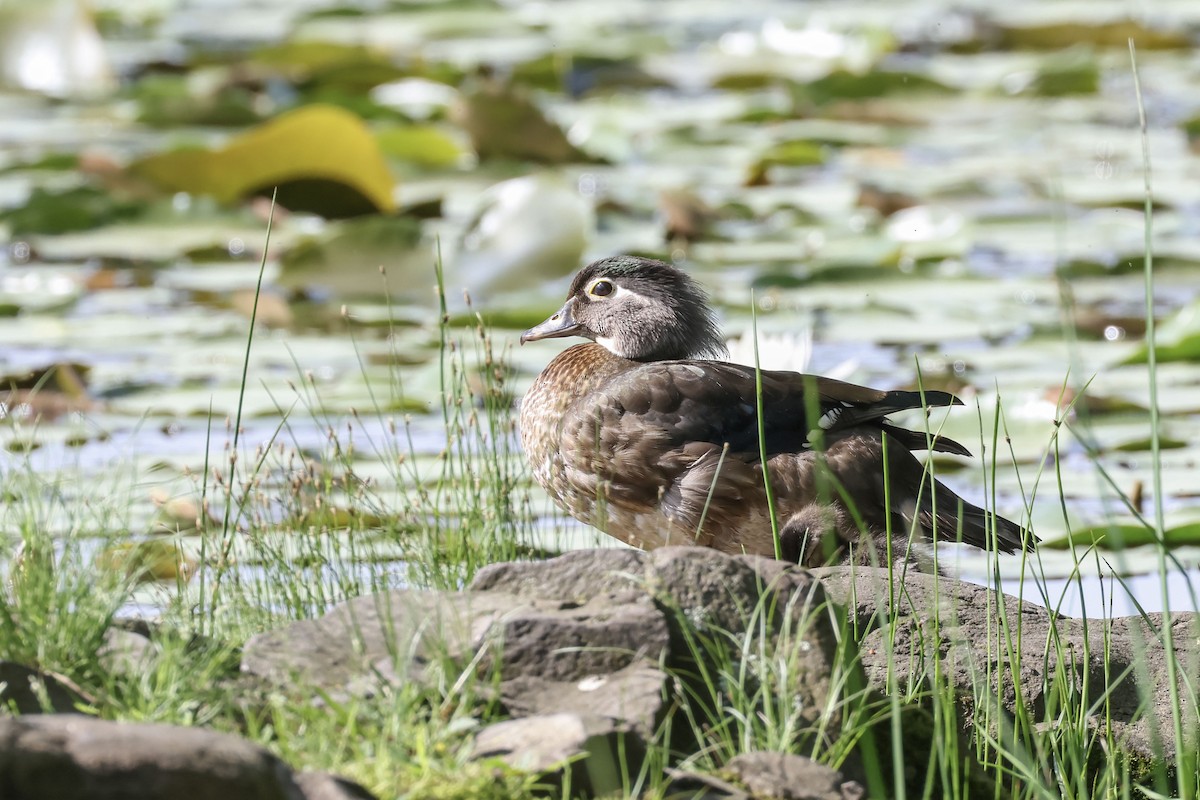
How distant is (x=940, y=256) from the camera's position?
7.31 meters

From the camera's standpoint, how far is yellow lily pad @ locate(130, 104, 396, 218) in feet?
24.6

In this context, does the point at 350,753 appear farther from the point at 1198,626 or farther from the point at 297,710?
the point at 1198,626

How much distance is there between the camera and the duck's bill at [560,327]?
15.7 feet

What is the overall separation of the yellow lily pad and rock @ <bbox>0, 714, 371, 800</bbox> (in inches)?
218

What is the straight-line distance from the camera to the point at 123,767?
212 cm

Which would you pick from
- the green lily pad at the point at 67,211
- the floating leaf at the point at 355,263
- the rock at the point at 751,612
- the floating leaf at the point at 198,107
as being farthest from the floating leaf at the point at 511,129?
the rock at the point at 751,612

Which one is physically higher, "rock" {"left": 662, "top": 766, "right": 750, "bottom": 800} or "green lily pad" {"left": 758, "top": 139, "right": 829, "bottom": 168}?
"green lily pad" {"left": 758, "top": 139, "right": 829, "bottom": 168}

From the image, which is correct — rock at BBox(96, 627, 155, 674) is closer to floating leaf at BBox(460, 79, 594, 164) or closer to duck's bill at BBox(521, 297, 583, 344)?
duck's bill at BBox(521, 297, 583, 344)

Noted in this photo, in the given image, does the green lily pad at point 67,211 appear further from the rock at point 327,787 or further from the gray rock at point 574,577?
the rock at point 327,787

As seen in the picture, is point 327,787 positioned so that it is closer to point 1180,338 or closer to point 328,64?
point 1180,338

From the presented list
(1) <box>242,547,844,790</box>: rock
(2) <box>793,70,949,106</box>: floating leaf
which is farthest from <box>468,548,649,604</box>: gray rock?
(2) <box>793,70,949,106</box>: floating leaf

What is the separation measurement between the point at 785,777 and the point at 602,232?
5.46 meters

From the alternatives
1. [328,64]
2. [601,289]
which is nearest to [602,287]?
[601,289]

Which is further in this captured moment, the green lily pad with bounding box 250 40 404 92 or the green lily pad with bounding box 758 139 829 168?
the green lily pad with bounding box 250 40 404 92
